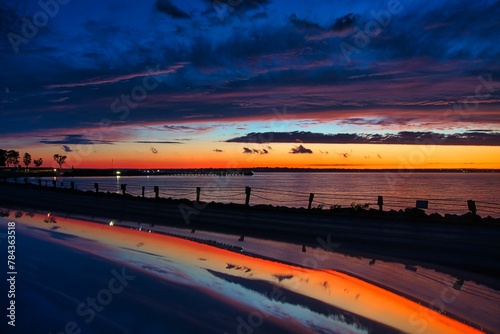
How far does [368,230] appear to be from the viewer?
1805 centimetres

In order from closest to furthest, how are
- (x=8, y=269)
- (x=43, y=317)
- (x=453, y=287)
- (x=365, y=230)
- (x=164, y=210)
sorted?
(x=43, y=317), (x=453, y=287), (x=8, y=269), (x=365, y=230), (x=164, y=210)

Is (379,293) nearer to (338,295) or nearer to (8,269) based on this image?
(338,295)

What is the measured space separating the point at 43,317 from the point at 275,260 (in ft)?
21.5

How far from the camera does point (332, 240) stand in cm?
1593

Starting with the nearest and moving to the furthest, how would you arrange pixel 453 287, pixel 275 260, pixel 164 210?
pixel 453 287 < pixel 275 260 < pixel 164 210

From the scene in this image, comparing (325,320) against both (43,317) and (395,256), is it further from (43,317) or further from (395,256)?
(395,256)

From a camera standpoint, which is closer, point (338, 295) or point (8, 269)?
point (338, 295)

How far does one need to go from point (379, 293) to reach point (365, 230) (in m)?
9.07

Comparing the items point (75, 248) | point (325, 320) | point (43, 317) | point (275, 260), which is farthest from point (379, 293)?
point (75, 248)

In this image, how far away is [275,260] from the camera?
1238 centimetres

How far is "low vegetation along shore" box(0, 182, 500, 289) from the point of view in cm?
1248

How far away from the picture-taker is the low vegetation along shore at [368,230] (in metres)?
12.5

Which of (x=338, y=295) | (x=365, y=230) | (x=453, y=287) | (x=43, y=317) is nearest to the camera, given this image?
(x=43, y=317)

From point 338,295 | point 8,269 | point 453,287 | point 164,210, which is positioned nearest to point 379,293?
point 338,295
